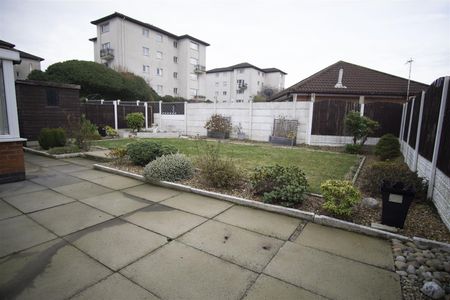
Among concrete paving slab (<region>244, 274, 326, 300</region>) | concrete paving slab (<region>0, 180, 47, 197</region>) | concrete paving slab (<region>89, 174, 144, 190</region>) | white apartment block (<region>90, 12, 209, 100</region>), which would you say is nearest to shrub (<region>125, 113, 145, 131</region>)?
concrete paving slab (<region>89, 174, 144, 190</region>)

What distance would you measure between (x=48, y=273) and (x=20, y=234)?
120 cm

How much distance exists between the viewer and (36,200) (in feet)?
13.6

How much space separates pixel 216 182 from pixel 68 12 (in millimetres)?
12182

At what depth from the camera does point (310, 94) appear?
1512 centimetres

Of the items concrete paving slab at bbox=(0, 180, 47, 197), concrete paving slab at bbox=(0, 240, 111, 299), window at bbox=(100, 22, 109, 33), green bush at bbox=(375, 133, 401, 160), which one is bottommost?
concrete paving slab at bbox=(0, 180, 47, 197)

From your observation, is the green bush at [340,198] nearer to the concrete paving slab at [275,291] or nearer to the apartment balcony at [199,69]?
the concrete paving slab at [275,291]

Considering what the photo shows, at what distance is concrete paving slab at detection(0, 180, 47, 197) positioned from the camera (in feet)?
14.9

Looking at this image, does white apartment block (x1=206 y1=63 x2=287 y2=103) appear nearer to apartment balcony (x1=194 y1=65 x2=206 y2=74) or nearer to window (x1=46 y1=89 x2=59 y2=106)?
apartment balcony (x1=194 y1=65 x2=206 y2=74)

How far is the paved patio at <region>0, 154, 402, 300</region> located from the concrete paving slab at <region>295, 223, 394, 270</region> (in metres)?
0.01

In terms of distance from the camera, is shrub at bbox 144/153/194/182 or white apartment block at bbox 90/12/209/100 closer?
shrub at bbox 144/153/194/182

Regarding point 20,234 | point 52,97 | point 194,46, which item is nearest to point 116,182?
point 20,234

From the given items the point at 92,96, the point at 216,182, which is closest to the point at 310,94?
the point at 216,182

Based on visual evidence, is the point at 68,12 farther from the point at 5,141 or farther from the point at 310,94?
the point at 310,94

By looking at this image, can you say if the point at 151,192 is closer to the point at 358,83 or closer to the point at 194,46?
the point at 358,83
